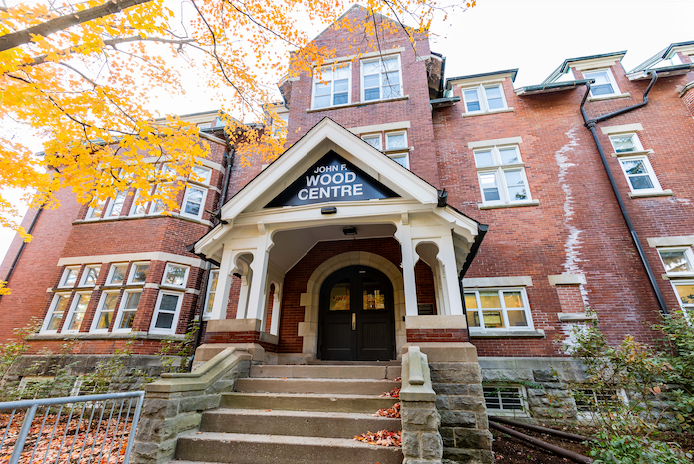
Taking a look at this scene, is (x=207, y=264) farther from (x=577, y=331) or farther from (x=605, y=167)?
(x=605, y=167)

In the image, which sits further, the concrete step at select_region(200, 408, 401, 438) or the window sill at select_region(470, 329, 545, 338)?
the window sill at select_region(470, 329, 545, 338)

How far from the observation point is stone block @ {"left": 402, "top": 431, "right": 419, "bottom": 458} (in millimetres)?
3357

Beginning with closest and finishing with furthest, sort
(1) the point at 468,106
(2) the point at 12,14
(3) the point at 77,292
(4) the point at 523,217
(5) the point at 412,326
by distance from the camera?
(2) the point at 12,14
(5) the point at 412,326
(4) the point at 523,217
(3) the point at 77,292
(1) the point at 468,106

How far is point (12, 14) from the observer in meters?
5.00

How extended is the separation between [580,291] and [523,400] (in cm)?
321

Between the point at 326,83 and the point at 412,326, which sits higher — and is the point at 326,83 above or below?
above

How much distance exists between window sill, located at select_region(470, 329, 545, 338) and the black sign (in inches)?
179

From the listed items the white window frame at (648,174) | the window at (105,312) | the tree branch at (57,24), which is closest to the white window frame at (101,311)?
the window at (105,312)

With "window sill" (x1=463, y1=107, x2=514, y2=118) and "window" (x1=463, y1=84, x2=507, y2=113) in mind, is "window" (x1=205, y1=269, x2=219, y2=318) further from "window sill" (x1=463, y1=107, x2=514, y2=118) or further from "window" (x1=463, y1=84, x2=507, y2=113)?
"window" (x1=463, y1=84, x2=507, y2=113)

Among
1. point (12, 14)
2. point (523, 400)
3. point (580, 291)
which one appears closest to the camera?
point (12, 14)

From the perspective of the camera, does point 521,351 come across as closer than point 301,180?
No

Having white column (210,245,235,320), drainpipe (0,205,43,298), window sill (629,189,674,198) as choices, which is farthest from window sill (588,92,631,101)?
drainpipe (0,205,43,298)

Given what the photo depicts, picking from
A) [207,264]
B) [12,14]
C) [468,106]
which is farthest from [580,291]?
[12,14]

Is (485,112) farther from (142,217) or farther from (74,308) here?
(74,308)
